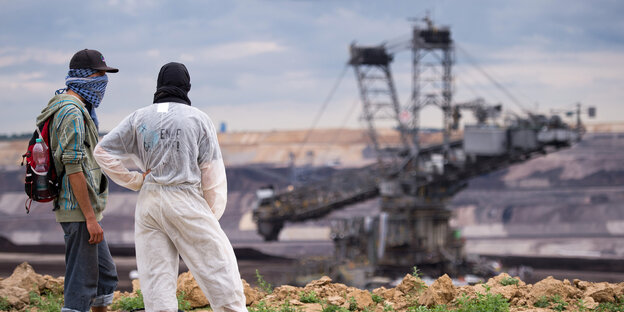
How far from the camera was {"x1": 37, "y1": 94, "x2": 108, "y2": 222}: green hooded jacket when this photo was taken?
11.1ft

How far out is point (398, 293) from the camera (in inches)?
203

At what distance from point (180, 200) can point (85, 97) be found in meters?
0.90

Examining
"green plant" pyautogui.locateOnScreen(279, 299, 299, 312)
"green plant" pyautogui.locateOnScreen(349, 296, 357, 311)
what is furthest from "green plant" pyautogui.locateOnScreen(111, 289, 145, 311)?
"green plant" pyautogui.locateOnScreen(349, 296, 357, 311)

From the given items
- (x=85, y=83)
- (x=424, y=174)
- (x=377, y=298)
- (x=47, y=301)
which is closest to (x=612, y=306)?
(x=377, y=298)

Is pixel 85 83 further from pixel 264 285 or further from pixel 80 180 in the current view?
pixel 264 285

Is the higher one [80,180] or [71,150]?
[71,150]

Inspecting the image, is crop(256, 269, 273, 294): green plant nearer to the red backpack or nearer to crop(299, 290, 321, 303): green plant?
crop(299, 290, 321, 303): green plant

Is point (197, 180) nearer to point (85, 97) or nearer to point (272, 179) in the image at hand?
point (85, 97)

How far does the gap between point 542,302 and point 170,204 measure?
9.53ft

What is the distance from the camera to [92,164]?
3564 mm

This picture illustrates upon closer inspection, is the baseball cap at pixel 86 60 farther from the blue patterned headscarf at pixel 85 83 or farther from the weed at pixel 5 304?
the weed at pixel 5 304

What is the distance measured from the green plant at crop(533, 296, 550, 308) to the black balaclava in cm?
295

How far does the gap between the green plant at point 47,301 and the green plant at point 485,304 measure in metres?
2.93

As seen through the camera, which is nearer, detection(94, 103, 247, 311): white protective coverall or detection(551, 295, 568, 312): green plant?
detection(94, 103, 247, 311): white protective coverall
